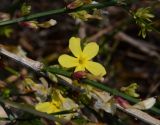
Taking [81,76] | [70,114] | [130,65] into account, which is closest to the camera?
[81,76]

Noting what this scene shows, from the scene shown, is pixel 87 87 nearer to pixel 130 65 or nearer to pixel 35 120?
pixel 35 120

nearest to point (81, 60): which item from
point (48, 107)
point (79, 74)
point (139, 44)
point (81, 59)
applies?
point (81, 59)

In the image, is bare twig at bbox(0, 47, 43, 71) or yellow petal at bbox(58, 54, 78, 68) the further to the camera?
bare twig at bbox(0, 47, 43, 71)

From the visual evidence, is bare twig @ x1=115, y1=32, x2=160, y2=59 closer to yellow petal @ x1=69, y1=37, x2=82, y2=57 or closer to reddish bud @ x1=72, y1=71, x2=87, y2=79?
yellow petal @ x1=69, y1=37, x2=82, y2=57

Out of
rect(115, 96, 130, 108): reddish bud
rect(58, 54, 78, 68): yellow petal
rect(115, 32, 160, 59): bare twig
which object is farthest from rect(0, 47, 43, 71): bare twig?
rect(115, 32, 160, 59): bare twig

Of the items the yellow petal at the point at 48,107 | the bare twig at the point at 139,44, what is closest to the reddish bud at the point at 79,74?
the yellow petal at the point at 48,107

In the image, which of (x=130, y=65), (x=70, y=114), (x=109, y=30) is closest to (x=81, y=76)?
(x=70, y=114)


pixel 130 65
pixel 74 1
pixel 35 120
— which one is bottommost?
pixel 130 65

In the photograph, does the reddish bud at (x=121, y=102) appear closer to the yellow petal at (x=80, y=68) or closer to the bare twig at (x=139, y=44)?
the yellow petal at (x=80, y=68)
